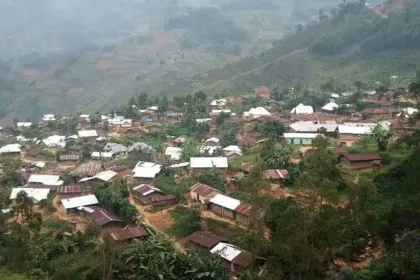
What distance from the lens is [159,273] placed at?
23.2 m

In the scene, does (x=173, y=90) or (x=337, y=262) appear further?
(x=173, y=90)

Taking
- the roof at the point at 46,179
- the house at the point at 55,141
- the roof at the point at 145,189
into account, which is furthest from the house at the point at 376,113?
Answer: the house at the point at 55,141

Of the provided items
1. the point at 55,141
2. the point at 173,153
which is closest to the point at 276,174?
the point at 173,153

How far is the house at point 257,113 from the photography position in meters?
55.6

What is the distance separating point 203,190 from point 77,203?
858 cm

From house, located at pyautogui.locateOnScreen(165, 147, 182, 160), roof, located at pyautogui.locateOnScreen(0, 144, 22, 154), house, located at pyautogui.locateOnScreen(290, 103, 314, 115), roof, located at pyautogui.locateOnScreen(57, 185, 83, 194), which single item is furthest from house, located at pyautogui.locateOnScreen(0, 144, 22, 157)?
house, located at pyautogui.locateOnScreen(290, 103, 314, 115)

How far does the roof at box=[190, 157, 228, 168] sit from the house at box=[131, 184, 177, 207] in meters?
4.83

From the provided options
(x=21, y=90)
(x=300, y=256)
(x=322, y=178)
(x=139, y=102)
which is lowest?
(x=21, y=90)

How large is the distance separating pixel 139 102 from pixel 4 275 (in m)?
47.4

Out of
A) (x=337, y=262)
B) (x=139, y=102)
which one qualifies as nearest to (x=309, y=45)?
(x=139, y=102)

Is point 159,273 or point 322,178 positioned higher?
point 322,178

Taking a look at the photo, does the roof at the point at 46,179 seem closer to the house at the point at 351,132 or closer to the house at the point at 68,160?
the house at the point at 68,160

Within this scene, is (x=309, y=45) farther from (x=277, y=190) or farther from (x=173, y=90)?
(x=277, y=190)

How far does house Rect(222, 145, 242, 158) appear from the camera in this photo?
141 ft
